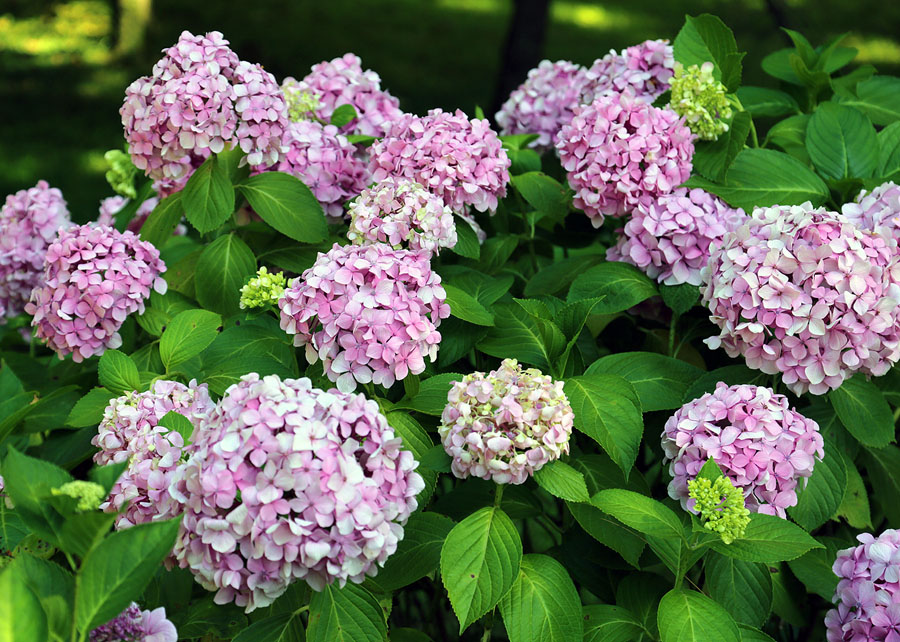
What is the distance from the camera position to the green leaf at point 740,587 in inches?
74.4

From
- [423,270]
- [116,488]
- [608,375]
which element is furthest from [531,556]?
[116,488]

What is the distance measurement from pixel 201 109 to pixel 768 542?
142cm

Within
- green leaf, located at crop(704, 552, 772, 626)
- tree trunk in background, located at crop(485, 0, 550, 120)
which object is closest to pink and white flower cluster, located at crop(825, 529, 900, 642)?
green leaf, located at crop(704, 552, 772, 626)

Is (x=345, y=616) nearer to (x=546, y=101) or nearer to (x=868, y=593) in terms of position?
(x=868, y=593)

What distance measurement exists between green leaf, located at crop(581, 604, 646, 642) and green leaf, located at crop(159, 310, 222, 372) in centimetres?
90

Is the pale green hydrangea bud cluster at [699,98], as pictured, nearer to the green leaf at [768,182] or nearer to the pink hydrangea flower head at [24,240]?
the green leaf at [768,182]

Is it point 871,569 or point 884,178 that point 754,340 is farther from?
point 884,178

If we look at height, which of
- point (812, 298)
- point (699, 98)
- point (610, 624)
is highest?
point (699, 98)

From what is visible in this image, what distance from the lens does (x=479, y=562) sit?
66.2 inches

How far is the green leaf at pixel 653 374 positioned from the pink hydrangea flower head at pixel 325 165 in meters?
0.75

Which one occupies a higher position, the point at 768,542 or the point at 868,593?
the point at 768,542

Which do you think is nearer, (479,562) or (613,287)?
(479,562)

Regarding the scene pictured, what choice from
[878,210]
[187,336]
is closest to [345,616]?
[187,336]

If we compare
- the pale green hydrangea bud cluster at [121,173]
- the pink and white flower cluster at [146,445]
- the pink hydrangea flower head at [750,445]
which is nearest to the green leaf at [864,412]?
the pink hydrangea flower head at [750,445]
